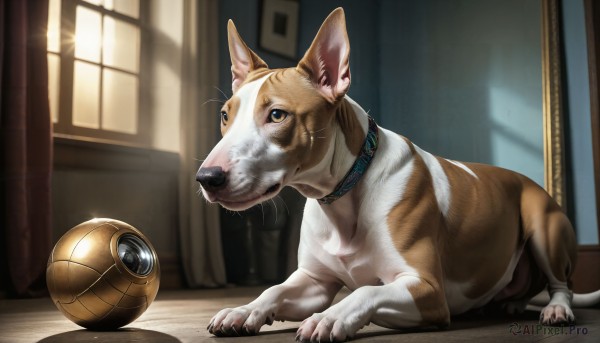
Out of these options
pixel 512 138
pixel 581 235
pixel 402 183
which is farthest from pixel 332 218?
pixel 512 138

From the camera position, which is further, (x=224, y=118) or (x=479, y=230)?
(x=479, y=230)

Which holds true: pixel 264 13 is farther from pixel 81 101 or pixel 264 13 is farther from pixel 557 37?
pixel 557 37

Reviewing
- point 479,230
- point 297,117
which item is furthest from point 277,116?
point 479,230

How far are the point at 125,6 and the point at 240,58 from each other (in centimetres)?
223

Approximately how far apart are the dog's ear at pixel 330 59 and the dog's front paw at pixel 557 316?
783mm

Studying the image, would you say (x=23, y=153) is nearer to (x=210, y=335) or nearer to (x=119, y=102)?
(x=119, y=102)

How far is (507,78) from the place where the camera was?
411 centimetres

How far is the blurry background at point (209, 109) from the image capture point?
334 centimetres

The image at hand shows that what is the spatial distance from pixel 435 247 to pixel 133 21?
2.72 m

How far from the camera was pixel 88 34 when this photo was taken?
350 cm

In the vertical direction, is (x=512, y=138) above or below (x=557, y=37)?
below

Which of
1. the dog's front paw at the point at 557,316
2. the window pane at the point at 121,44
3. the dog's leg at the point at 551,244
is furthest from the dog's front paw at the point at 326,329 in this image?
the window pane at the point at 121,44

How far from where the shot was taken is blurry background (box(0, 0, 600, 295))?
11.0ft

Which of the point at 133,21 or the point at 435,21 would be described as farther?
the point at 435,21
